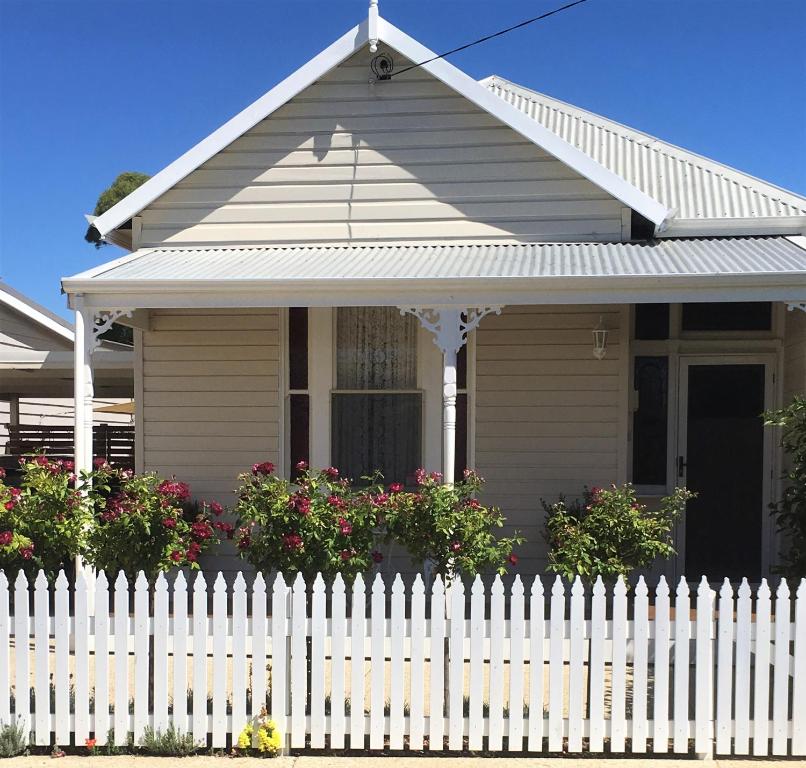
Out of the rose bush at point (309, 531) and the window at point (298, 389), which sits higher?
the window at point (298, 389)

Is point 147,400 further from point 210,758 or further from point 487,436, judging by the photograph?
point 210,758

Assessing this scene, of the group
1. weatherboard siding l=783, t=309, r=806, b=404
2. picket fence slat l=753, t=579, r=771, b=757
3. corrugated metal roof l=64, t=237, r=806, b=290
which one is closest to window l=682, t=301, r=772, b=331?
weatherboard siding l=783, t=309, r=806, b=404

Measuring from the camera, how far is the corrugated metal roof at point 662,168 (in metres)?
9.12

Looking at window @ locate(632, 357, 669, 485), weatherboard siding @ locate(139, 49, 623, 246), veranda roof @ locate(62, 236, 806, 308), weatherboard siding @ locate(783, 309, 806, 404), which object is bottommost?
window @ locate(632, 357, 669, 485)

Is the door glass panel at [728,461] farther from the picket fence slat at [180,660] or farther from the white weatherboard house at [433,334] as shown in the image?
the picket fence slat at [180,660]

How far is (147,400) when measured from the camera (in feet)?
28.9

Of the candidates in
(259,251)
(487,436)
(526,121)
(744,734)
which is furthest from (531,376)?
(744,734)

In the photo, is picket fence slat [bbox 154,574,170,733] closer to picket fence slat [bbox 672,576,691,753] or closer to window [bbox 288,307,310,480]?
picket fence slat [bbox 672,576,691,753]

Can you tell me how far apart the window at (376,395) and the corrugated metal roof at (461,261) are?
0.74m

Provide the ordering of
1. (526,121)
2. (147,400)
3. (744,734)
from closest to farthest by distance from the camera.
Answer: (744,734), (526,121), (147,400)

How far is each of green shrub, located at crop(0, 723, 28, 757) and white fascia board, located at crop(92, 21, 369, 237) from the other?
5.28 metres

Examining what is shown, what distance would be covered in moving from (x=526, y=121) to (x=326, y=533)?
4.74 m

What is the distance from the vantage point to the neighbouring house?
11328 millimetres

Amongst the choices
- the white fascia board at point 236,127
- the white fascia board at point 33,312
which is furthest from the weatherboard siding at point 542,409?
the white fascia board at point 33,312
